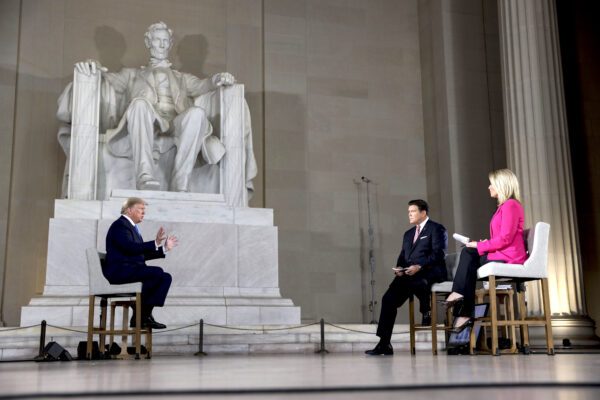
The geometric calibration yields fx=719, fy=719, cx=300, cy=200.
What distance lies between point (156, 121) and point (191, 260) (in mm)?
1749

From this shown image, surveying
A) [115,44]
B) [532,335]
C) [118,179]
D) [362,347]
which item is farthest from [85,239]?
[532,335]

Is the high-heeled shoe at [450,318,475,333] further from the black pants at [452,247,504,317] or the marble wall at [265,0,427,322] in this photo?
the marble wall at [265,0,427,322]

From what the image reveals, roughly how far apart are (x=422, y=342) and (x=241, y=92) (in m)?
Answer: 3.65

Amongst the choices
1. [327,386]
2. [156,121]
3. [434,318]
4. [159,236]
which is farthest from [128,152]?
[327,386]

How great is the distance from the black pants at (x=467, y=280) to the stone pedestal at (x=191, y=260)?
2787 millimetres

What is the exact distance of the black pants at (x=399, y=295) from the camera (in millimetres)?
5711

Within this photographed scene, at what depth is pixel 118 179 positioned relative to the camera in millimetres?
8352

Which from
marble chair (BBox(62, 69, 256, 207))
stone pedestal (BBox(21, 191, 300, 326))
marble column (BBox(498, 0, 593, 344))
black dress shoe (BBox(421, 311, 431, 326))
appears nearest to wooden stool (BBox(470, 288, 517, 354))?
black dress shoe (BBox(421, 311, 431, 326))

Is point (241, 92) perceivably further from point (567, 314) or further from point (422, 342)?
point (567, 314)

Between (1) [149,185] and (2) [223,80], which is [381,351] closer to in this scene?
(1) [149,185]

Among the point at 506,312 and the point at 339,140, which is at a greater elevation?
the point at 339,140

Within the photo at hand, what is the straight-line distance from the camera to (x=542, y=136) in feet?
30.7

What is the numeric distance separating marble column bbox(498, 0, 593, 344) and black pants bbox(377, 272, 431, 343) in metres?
3.44

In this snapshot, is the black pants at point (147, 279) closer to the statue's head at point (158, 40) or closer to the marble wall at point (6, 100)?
the statue's head at point (158, 40)
